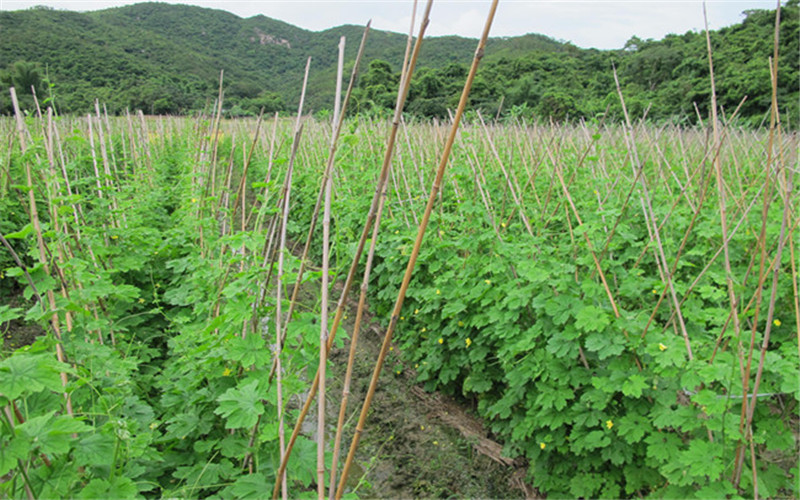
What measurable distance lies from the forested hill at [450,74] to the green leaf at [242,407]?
2925 millimetres

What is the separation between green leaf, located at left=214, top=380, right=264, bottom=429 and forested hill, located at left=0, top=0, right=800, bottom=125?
2.93m

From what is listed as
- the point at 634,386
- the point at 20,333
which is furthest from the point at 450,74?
the point at 634,386

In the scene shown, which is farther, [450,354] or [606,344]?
[450,354]

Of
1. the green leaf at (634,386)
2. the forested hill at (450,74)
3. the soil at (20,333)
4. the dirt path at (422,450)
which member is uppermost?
the forested hill at (450,74)

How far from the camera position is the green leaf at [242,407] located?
1.43 meters

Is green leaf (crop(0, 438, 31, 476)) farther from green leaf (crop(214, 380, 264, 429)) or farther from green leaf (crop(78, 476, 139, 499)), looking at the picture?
green leaf (crop(214, 380, 264, 429))

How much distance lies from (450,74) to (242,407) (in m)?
23.9

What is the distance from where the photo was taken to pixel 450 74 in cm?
2312

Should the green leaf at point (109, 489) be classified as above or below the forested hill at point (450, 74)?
below

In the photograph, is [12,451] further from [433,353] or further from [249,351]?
[433,353]

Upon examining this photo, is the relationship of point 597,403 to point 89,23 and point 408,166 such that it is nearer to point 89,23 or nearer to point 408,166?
point 408,166

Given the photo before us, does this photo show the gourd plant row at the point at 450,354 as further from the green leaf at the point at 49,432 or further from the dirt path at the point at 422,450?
the dirt path at the point at 422,450

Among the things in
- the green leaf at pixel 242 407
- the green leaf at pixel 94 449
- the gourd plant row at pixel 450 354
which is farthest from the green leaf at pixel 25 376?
the green leaf at pixel 242 407

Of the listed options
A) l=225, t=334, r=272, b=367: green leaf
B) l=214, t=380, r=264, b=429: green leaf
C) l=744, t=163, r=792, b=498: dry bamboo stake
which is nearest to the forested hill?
l=744, t=163, r=792, b=498: dry bamboo stake
